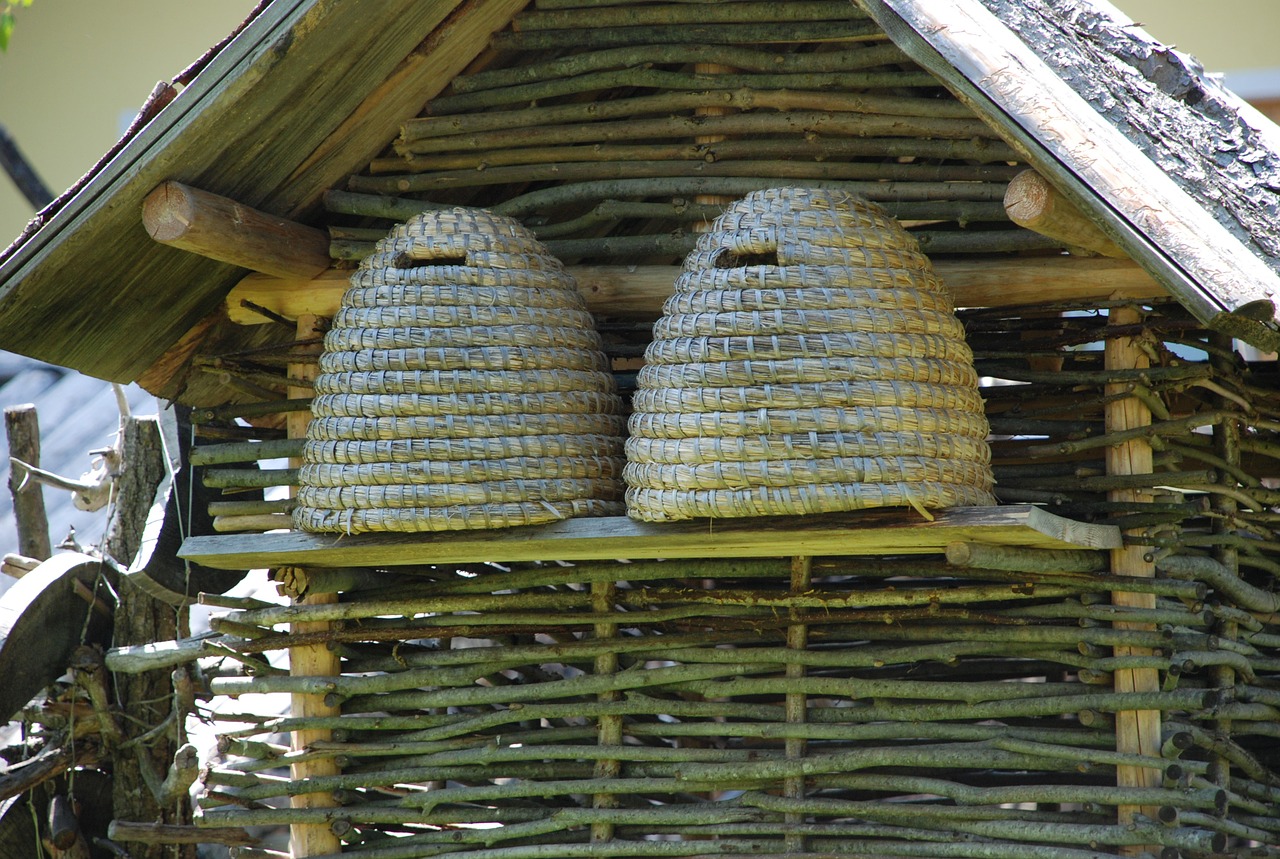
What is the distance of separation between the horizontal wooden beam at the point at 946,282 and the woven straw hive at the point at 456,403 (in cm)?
27

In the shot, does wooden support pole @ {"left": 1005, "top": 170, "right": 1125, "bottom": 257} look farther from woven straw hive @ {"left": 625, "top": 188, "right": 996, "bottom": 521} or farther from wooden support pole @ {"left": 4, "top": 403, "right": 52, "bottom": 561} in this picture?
wooden support pole @ {"left": 4, "top": 403, "right": 52, "bottom": 561}

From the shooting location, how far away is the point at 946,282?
3.06 metres

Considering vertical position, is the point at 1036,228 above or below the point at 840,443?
above

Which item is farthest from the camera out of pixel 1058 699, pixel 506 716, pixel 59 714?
pixel 59 714

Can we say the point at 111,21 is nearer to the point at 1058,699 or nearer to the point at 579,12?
the point at 579,12

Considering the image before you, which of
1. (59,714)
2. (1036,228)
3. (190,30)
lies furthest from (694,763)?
(190,30)

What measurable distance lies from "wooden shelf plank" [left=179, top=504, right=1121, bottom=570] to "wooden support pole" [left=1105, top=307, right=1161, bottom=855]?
17 centimetres

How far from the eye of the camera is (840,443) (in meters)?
2.53

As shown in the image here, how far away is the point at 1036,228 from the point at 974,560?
26.1 inches

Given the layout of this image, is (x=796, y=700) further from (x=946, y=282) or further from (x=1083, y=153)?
(x=1083, y=153)

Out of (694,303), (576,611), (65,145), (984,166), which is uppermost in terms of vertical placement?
(65,145)

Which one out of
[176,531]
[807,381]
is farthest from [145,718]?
[807,381]

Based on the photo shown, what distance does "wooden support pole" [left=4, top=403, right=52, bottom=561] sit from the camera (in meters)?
4.60

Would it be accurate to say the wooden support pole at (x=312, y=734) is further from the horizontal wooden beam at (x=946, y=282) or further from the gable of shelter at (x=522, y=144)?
the gable of shelter at (x=522, y=144)
